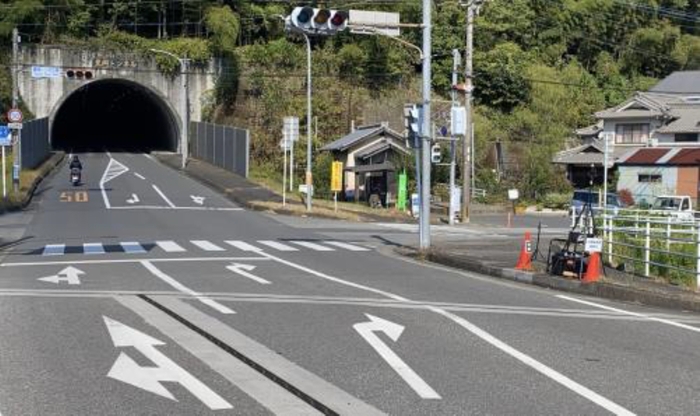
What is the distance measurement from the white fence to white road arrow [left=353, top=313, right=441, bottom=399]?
6362 millimetres

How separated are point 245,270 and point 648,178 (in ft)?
128

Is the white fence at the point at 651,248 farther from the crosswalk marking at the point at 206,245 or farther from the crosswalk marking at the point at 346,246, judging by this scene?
the crosswalk marking at the point at 206,245

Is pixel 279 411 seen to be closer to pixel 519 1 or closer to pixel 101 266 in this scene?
pixel 101 266

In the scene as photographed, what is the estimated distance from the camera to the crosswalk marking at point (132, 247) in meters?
21.0

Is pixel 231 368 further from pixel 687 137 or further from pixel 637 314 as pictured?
pixel 687 137

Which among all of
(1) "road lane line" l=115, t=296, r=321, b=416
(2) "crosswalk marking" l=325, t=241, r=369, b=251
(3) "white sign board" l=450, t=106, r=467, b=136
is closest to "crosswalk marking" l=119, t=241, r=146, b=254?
(2) "crosswalk marking" l=325, t=241, r=369, b=251

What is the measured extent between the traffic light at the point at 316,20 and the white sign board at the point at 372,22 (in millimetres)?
752

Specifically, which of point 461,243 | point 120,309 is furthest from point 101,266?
point 461,243

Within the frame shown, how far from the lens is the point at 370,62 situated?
2630 inches

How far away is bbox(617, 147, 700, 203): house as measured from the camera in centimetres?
4822

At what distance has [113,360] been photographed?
830 cm

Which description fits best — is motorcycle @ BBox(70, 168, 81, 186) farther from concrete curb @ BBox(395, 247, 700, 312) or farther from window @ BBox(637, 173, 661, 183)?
window @ BBox(637, 173, 661, 183)

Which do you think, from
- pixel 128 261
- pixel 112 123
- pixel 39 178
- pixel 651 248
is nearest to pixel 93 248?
pixel 128 261

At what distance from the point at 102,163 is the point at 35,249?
124ft
